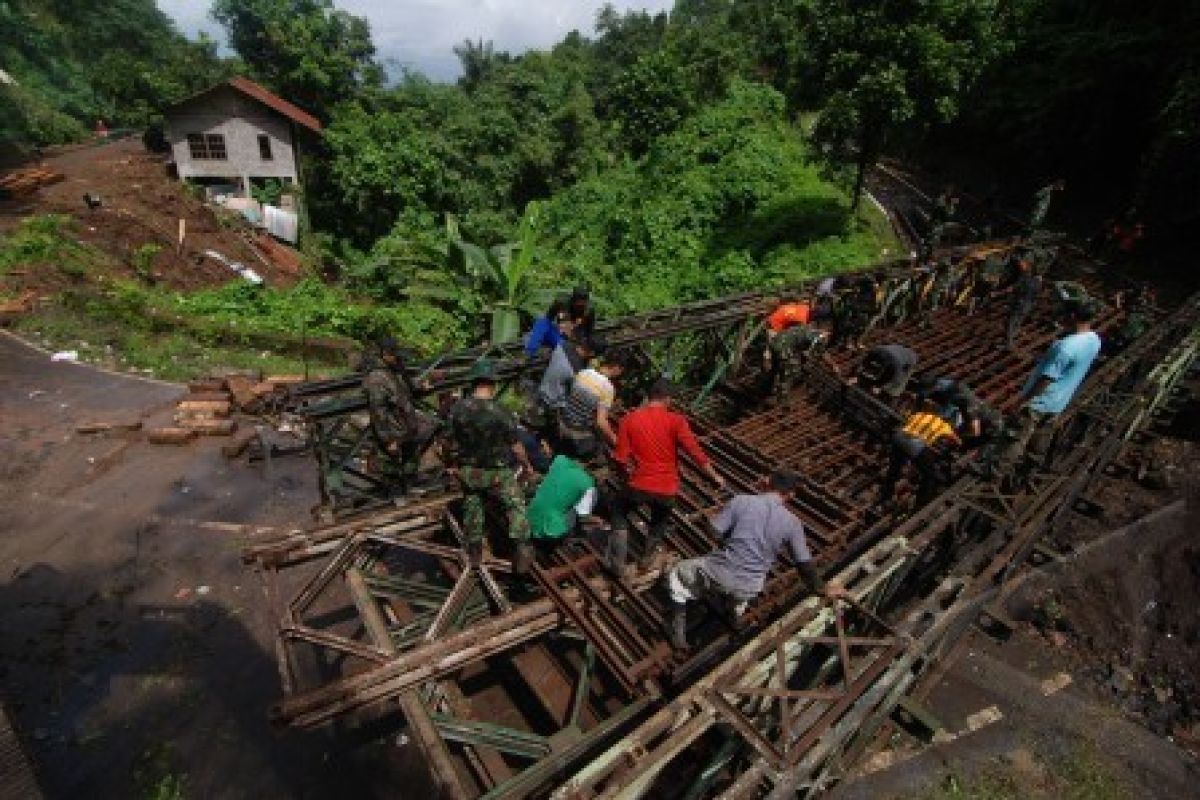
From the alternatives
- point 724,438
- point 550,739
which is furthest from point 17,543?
point 724,438

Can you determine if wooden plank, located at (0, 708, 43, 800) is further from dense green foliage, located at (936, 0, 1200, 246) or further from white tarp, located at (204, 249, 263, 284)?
dense green foliage, located at (936, 0, 1200, 246)

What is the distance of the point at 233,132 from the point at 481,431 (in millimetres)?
30826

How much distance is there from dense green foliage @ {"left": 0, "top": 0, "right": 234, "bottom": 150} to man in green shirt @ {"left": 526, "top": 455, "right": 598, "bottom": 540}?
3349 centimetres

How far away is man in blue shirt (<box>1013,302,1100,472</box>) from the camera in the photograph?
7.04 metres

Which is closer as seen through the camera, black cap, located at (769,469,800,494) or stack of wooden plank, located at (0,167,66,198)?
black cap, located at (769,469,800,494)

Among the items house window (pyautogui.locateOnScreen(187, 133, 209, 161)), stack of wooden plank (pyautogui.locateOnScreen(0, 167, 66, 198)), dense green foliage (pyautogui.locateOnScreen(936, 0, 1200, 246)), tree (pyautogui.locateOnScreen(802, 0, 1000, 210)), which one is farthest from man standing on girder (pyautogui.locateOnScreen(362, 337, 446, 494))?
house window (pyautogui.locateOnScreen(187, 133, 209, 161))

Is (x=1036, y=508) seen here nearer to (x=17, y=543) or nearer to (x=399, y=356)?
(x=399, y=356)

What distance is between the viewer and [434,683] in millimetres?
5102

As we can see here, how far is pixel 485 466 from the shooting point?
5.83 meters

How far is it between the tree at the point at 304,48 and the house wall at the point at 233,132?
3852mm

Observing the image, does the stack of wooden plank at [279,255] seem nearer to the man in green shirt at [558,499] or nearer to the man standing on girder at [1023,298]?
the man in green shirt at [558,499]

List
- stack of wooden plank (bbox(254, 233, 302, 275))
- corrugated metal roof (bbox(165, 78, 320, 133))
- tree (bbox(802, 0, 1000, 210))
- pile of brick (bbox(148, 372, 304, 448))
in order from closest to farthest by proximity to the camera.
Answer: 1. pile of brick (bbox(148, 372, 304, 448))
2. tree (bbox(802, 0, 1000, 210))
3. stack of wooden plank (bbox(254, 233, 302, 275))
4. corrugated metal roof (bbox(165, 78, 320, 133))

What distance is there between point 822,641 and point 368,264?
647 inches

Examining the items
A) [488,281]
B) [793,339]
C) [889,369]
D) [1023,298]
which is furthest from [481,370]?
[1023,298]
